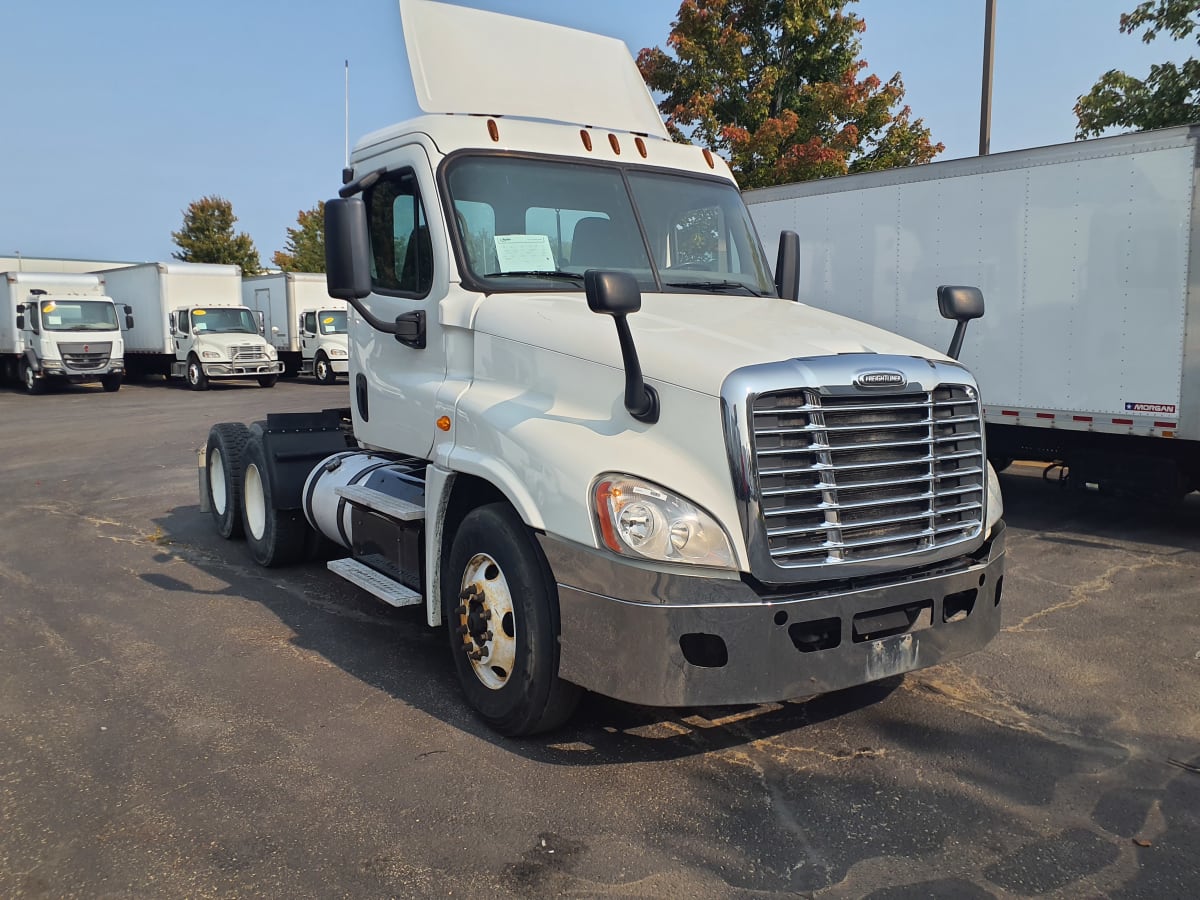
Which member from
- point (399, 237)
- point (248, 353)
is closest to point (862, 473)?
point (399, 237)

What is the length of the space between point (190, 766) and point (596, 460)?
82.6 inches

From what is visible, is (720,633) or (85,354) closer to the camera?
(720,633)

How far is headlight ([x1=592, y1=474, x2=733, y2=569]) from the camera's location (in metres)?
3.44

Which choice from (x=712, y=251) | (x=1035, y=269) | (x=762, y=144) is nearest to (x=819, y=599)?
(x=712, y=251)

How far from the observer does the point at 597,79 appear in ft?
18.6

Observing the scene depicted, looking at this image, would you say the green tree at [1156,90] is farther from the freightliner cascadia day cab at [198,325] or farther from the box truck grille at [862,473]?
the freightliner cascadia day cab at [198,325]

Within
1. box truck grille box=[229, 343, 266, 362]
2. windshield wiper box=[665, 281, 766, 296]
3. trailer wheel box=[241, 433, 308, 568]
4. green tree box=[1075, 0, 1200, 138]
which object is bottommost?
trailer wheel box=[241, 433, 308, 568]

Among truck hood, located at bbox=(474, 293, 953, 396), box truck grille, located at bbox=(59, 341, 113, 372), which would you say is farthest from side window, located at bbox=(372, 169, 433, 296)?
box truck grille, located at bbox=(59, 341, 113, 372)

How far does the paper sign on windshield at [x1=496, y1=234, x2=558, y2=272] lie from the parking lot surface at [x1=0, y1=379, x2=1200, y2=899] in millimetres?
2092

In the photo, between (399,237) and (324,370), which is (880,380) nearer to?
(399,237)

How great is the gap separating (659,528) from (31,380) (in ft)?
92.9

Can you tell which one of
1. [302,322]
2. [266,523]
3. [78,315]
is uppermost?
[78,315]

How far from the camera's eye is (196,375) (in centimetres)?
2689

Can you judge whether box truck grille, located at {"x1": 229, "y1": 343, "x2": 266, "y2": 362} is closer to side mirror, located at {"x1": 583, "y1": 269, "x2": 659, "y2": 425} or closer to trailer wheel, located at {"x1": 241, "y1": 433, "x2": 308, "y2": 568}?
trailer wheel, located at {"x1": 241, "y1": 433, "x2": 308, "y2": 568}
